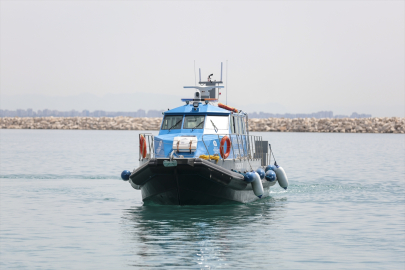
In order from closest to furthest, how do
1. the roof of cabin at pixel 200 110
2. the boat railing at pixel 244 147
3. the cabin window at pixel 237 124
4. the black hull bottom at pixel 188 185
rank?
the black hull bottom at pixel 188 185
the boat railing at pixel 244 147
the roof of cabin at pixel 200 110
the cabin window at pixel 237 124

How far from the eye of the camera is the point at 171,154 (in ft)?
56.2

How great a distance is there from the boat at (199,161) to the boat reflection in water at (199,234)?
1.54 feet

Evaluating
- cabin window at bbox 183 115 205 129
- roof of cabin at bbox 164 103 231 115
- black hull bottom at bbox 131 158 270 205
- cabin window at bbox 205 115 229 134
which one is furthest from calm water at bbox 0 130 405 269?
roof of cabin at bbox 164 103 231 115

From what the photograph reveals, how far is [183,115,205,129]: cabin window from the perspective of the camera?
19016 millimetres

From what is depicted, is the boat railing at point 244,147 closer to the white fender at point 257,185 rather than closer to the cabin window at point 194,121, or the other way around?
the cabin window at point 194,121

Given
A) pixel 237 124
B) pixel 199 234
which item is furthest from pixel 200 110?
pixel 199 234

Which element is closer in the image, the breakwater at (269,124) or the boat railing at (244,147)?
the boat railing at (244,147)

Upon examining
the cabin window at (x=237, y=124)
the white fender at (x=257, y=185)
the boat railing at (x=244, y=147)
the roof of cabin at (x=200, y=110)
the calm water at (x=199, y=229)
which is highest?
the roof of cabin at (x=200, y=110)

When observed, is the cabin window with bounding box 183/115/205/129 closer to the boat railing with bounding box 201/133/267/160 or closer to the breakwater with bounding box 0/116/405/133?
the boat railing with bounding box 201/133/267/160

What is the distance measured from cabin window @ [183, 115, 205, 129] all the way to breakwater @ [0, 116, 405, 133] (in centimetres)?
9930

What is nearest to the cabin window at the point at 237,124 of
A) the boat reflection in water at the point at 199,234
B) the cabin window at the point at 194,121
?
the cabin window at the point at 194,121

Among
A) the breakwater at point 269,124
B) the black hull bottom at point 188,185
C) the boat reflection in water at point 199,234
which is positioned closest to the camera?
the boat reflection in water at point 199,234

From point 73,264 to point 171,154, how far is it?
5927mm

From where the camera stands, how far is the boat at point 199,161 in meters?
17.2
